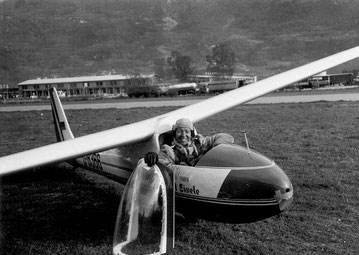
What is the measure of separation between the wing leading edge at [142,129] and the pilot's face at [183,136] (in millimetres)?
647

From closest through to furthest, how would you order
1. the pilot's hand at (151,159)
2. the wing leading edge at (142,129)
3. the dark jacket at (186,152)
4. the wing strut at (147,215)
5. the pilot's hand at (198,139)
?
the wing strut at (147,215)
the pilot's hand at (151,159)
the wing leading edge at (142,129)
the dark jacket at (186,152)
the pilot's hand at (198,139)

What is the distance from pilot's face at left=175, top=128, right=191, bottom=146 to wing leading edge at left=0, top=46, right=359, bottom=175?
647 millimetres

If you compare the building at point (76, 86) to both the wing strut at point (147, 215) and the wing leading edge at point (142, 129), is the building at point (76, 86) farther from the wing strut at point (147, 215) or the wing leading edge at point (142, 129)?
the wing strut at point (147, 215)

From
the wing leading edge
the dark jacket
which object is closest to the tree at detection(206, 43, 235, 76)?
the wing leading edge

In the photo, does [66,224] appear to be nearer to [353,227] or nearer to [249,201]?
[249,201]

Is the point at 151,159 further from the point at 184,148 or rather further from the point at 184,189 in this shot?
the point at 184,148

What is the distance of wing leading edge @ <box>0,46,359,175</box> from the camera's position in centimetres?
532

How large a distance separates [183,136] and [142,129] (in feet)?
2.82

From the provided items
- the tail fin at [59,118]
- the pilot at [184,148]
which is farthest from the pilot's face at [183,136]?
the tail fin at [59,118]

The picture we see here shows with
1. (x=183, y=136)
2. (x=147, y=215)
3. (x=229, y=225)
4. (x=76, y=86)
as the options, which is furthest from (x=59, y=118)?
(x=76, y=86)

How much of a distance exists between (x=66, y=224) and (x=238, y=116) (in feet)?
47.7

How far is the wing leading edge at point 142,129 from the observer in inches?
209

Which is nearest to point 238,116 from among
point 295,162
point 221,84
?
point 295,162

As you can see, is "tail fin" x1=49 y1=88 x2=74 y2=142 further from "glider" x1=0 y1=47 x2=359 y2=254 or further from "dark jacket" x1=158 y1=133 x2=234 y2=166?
"dark jacket" x1=158 y1=133 x2=234 y2=166
